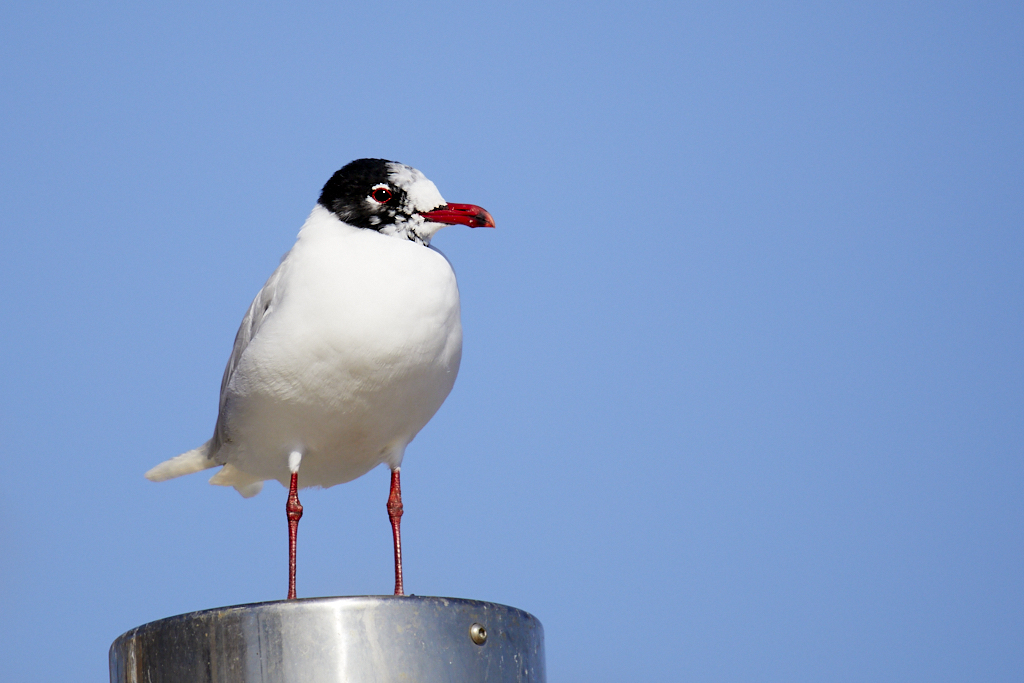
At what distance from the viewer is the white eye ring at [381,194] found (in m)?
5.54

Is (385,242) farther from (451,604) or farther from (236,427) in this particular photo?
(451,604)

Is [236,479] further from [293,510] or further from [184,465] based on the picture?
[293,510]

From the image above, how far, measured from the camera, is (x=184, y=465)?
6.37 m

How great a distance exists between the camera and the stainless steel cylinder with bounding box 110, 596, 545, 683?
3.68 m

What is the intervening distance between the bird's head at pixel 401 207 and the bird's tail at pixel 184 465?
1753mm

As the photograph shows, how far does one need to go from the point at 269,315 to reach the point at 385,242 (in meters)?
0.71

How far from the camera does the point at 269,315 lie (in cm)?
545

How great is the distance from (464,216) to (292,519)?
1.78 metres

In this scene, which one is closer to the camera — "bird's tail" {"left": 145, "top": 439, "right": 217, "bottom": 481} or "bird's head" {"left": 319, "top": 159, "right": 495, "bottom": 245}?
"bird's head" {"left": 319, "top": 159, "right": 495, "bottom": 245}

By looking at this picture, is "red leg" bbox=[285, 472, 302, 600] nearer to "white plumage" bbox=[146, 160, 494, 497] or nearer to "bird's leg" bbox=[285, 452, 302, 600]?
"bird's leg" bbox=[285, 452, 302, 600]

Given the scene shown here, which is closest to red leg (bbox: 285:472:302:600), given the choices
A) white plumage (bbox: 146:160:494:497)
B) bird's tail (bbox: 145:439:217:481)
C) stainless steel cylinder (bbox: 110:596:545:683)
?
white plumage (bbox: 146:160:494:497)

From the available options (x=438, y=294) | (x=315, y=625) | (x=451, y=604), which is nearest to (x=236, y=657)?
(x=315, y=625)

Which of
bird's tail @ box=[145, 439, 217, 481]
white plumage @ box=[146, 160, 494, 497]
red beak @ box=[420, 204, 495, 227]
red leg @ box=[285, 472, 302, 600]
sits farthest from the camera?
bird's tail @ box=[145, 439, 217, 481]

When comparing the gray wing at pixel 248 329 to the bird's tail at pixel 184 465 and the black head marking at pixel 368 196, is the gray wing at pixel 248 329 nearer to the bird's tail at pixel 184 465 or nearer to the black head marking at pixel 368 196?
the bird's tail at pixel 184 465
